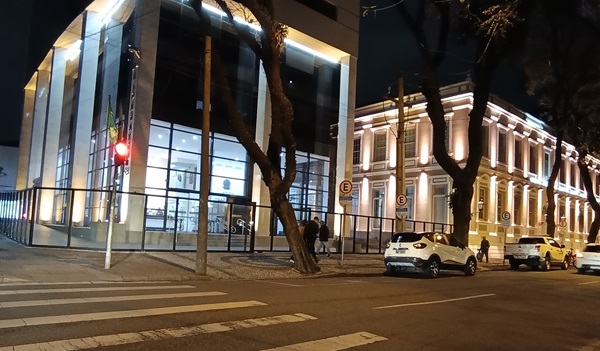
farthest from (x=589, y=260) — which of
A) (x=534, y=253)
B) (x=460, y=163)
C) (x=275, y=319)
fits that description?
(x=275, y=319)

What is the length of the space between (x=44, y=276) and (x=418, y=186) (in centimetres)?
2755

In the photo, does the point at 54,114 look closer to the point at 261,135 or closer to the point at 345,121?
the point at 261,135

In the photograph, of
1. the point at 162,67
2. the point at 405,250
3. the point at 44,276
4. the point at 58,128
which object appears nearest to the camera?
the point at 44,276

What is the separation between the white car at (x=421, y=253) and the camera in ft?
59.2

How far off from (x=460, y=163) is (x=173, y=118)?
1831cm

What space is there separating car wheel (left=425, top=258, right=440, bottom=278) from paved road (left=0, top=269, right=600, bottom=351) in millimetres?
5086

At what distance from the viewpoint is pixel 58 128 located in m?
34.3

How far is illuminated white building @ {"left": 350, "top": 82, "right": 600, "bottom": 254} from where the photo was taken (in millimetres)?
34625

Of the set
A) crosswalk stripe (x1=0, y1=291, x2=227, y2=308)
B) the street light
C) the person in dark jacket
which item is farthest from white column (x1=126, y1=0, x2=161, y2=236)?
the street light

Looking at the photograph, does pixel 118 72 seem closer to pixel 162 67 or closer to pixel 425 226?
pixel 162 67

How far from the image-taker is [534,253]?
26062 mm

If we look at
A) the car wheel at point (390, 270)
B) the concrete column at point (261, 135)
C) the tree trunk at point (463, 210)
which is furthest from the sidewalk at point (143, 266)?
the concrete column at point (261, 135)

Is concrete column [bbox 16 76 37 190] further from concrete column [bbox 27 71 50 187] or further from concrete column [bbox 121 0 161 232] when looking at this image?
concrete column [bbox 121 0 161 232]

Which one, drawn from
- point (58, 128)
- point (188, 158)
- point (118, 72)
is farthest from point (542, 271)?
point (58, 128)
